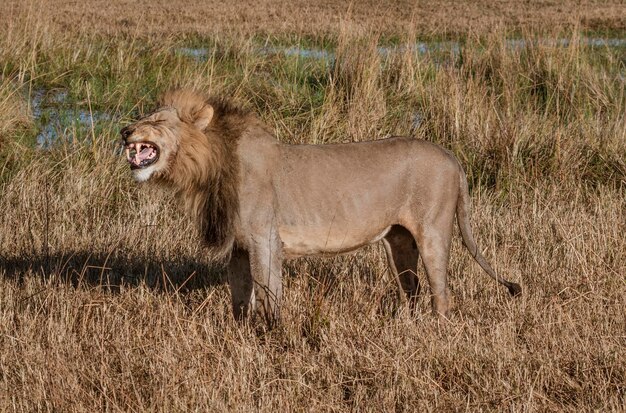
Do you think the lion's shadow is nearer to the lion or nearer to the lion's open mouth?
the lion

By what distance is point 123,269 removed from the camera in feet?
20.4

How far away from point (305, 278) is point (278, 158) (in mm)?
994

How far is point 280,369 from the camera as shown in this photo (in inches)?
184

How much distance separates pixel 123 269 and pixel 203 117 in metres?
1.65

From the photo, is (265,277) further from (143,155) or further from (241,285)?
(143,155)

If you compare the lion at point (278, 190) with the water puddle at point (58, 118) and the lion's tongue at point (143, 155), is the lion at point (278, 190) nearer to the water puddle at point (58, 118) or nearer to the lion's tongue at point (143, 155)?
the lion's tongue at point (143, 155)

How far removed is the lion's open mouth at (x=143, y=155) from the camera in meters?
4.72

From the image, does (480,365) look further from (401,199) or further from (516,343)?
(401,199)

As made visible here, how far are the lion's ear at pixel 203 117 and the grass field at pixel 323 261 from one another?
0.87 metres

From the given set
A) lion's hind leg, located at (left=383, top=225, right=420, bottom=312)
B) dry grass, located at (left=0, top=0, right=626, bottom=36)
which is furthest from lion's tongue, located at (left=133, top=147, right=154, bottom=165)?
dry grass, located at (left=0, top=0, right=626, bottom=36)

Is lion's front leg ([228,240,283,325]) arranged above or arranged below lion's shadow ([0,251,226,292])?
above

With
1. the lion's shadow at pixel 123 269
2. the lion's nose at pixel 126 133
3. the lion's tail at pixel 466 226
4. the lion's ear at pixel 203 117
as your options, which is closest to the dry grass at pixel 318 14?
the lion's shadow at pixel 123 269

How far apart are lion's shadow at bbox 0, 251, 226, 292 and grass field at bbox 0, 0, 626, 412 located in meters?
0.02

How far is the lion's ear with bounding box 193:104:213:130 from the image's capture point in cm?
486
